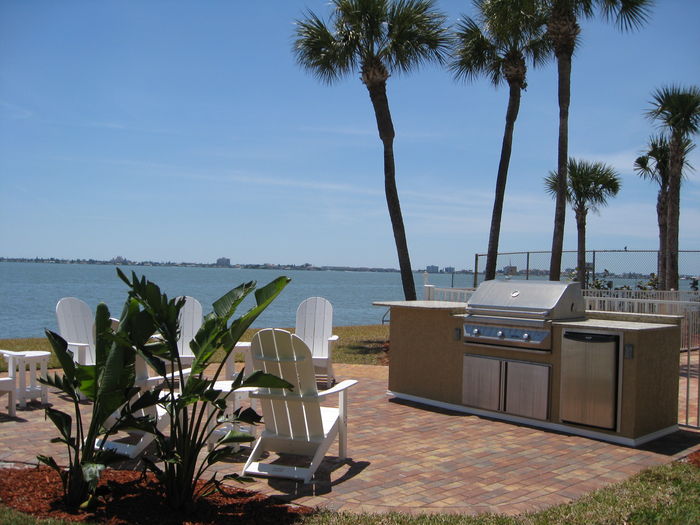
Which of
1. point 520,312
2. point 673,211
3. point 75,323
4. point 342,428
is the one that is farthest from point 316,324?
point 673,211

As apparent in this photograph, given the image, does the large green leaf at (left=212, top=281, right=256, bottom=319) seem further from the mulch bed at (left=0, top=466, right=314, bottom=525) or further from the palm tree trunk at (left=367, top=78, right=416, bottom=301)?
the palm tree trunk at (left=367, top=78, right=416, bottom=301)

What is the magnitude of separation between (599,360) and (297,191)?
46580mm

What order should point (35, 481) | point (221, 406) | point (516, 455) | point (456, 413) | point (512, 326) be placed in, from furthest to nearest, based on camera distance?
point (456, 413)
point (512, 326)
point (516, 455)
point (35, 481)
point (221, 406)

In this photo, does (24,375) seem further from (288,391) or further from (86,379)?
(288,391)

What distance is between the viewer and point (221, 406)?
166 inches

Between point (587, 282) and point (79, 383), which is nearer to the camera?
point (79, 383)

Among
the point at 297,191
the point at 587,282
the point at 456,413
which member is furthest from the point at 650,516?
the point at 297,191

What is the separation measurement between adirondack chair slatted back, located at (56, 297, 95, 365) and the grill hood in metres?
5.10

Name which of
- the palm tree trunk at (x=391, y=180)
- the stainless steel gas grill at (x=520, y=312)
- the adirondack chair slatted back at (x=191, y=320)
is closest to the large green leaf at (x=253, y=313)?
the stainless steel gas grill at (x=520, y=312)

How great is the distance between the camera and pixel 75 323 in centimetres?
887

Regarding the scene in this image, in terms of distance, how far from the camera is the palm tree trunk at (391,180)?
15.6 meters

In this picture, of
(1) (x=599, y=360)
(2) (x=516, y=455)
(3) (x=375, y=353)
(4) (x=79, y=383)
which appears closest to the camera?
(4) (x=79, y=383)

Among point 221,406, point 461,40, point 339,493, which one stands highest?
point 461,40

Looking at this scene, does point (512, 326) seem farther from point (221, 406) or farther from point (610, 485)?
point (221, 406)
